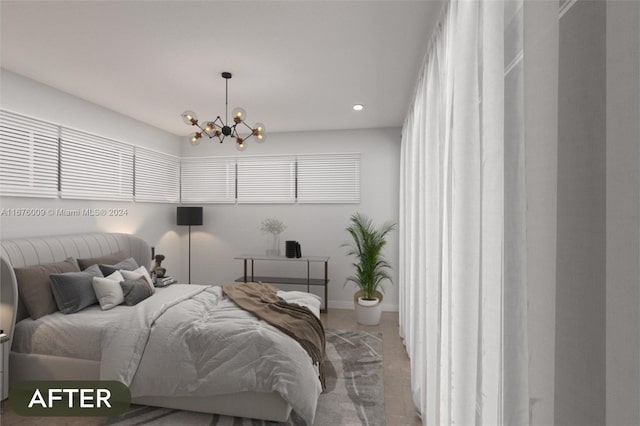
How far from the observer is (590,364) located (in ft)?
1.71

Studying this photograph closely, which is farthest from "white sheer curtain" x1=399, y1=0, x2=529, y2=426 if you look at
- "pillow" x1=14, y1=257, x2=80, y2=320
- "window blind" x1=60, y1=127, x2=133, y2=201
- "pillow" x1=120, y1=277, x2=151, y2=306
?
"window blind" x1=60, y1=127, x2=133, y2=201

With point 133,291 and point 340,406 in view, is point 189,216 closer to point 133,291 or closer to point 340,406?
point 133,291

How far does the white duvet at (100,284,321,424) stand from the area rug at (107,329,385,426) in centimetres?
18

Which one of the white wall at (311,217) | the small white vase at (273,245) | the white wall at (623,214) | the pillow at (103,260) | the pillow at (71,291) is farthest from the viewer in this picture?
the small white vase at (273,245)

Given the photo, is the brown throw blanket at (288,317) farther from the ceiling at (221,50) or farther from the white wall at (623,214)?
the white wall at (623,214)

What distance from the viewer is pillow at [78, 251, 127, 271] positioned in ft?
12.1

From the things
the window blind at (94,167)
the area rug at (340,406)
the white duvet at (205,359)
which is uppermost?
the window blind at (94,167)

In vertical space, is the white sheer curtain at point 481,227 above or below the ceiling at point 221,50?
below

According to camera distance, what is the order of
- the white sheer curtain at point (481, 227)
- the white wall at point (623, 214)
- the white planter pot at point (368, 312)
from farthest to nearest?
the white planter pot at point (368, 312), the white sheer curtain at point (481, 227), the white wall at point (623, 214)

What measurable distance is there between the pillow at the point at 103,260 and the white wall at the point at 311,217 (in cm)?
189

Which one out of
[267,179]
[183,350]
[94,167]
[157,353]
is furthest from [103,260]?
[267,179]

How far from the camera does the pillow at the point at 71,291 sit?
124 inches

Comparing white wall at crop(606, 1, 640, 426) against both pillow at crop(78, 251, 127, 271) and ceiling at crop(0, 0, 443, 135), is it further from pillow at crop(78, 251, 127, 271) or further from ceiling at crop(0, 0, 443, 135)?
pillow at crop(78, 251, 127, 271)

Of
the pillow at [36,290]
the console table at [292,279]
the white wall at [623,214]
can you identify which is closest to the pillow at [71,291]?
the pillow at [36,290]
